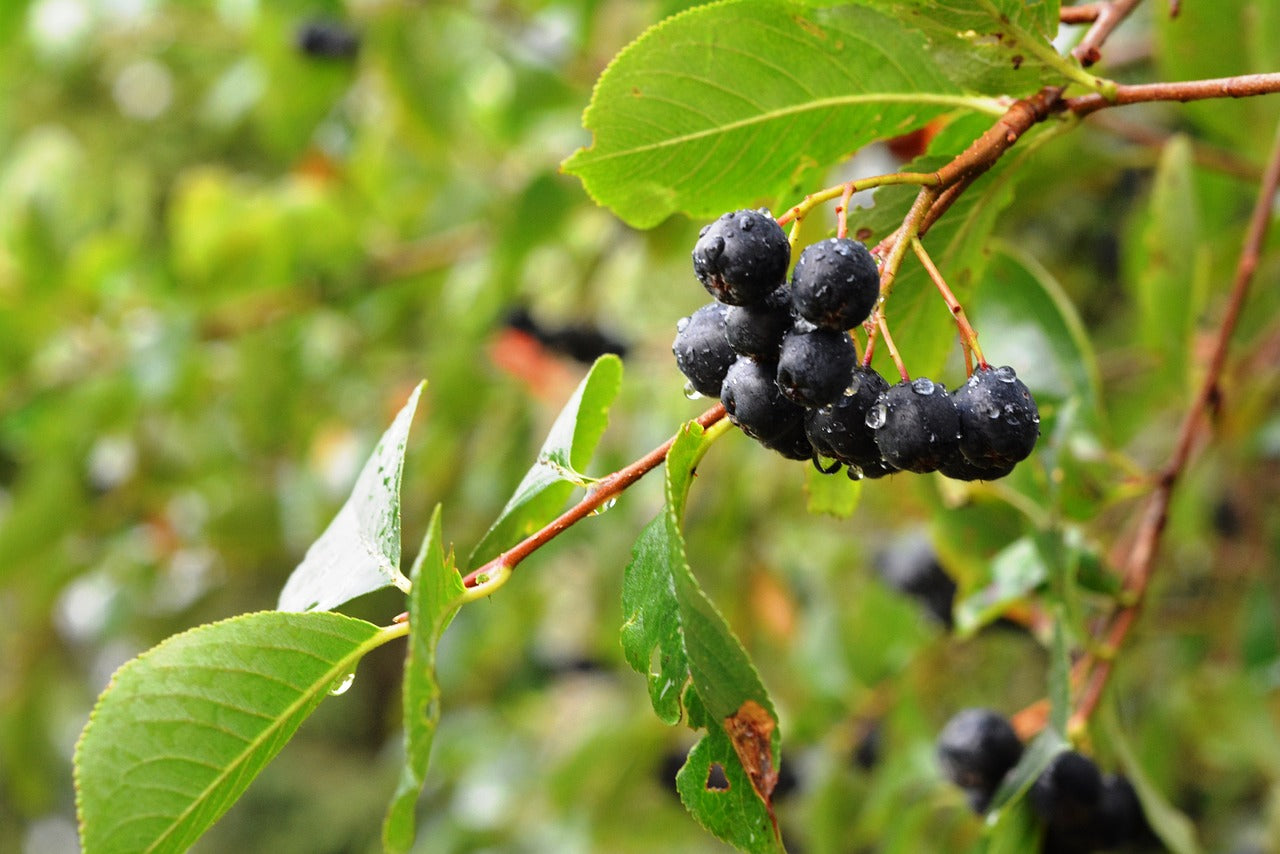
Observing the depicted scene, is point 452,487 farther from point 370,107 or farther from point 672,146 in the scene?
point 672,146

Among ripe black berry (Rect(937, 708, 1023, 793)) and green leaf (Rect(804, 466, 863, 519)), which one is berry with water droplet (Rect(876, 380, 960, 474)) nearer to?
green leaf (Rect(804, 466, 863, 519))

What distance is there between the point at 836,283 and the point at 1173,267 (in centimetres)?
108

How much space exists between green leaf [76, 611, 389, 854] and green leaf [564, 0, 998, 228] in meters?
0.43

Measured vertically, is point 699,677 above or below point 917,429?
below

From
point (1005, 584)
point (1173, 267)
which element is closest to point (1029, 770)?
point (1005, 584)

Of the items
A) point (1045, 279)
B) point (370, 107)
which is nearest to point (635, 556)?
point (1045, 279)

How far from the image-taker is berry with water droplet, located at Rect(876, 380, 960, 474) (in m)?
0.71

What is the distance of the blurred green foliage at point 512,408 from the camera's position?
2.09m

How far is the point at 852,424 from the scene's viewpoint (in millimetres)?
725

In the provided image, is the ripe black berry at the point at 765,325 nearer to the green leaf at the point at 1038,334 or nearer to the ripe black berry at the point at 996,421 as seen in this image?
the ripe black berry at the point at 996,421

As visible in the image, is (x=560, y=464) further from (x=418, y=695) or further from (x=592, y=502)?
(x=418, y=695)

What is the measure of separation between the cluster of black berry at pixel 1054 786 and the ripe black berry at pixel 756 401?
627mm

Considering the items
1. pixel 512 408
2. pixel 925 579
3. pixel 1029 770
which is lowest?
pixel 512 408

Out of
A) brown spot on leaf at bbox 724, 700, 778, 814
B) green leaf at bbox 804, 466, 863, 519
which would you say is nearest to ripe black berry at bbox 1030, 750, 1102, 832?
green leaf at bbox 804, 466, 863, 519
